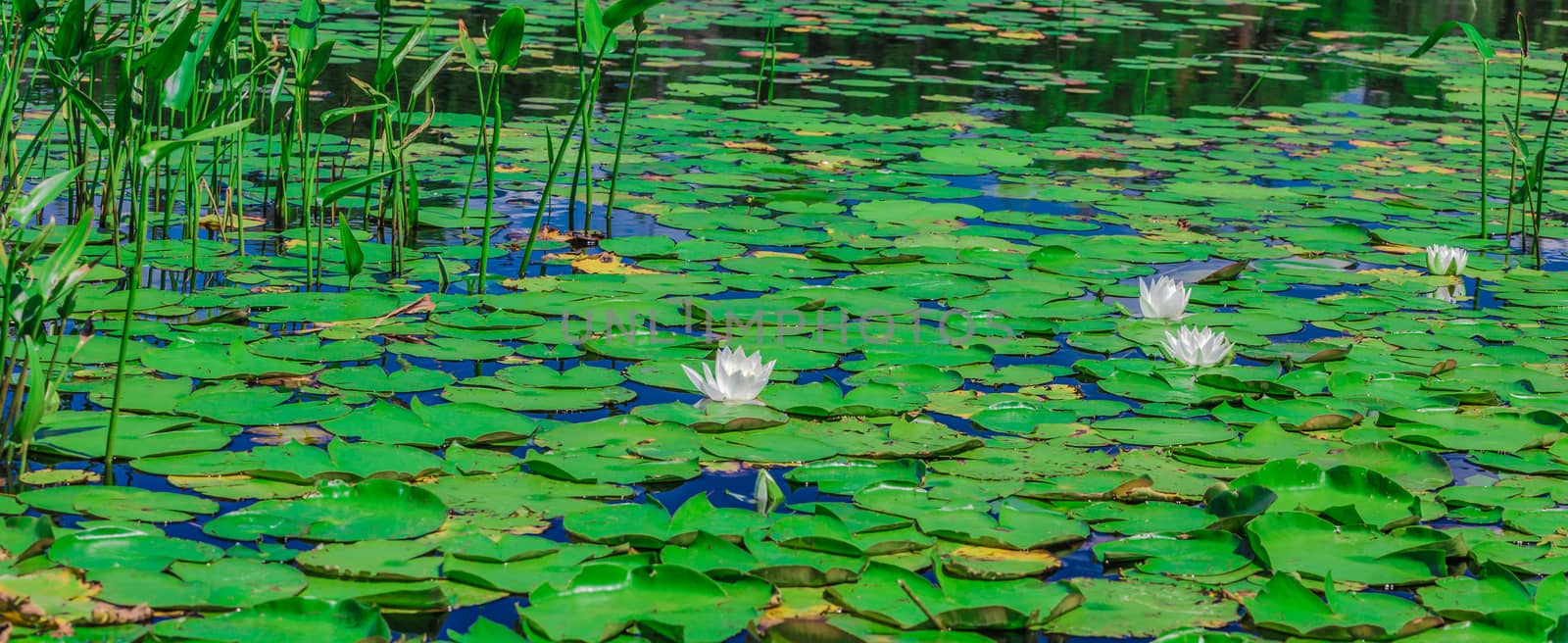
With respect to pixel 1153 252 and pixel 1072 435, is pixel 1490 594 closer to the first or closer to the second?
pixel 1072 435

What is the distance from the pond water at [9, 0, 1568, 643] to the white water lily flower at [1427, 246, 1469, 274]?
2cm

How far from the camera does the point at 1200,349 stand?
3076 mm

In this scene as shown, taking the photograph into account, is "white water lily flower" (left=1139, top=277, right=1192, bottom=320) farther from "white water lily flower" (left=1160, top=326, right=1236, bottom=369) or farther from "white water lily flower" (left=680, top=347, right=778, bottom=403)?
"white water lily flower" (left=680, top=347, right=778, bottom=403)

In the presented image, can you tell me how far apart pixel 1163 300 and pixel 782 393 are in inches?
43.4

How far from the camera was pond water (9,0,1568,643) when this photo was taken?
6.46 ft

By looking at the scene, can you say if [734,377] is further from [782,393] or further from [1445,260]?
[1445,260]

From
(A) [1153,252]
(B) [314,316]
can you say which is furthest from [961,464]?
(A) [1153,252]

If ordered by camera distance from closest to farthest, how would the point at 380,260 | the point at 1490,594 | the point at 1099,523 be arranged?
the point at 1490,594, the point at 1099,523, the point at 380,260

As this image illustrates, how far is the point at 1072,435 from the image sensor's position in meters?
2.69

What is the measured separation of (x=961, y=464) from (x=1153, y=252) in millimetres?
1936

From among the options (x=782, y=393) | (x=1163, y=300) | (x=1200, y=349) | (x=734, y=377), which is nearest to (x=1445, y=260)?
(x=1163, y=300)

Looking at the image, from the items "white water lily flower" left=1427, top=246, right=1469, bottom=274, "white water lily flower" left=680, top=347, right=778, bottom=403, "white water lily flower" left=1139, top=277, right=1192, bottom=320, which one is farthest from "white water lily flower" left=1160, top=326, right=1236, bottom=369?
"white water lily flower" left=1427, top=246, right=1469, bottom=274

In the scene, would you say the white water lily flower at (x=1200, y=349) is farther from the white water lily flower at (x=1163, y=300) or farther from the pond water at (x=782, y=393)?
the white water lily flower at (x=1163, y=300)

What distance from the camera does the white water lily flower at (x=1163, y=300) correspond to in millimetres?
3438
